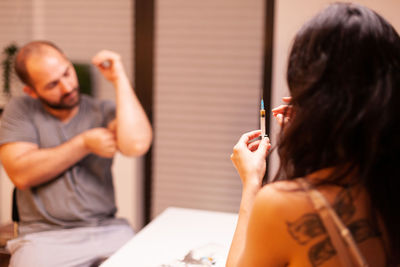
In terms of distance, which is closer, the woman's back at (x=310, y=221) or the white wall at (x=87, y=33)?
the woman's back at (x=310, y=221)

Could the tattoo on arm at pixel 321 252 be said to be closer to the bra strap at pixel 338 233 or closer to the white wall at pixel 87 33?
the bra strap at pixel 338 233

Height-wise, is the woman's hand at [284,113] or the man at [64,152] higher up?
the woman's hand at [284,113]

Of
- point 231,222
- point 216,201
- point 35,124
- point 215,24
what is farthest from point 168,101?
point 231,222

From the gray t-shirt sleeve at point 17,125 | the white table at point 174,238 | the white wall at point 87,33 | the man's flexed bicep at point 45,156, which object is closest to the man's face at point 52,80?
the gray t-shirt sleeve at point 17,125

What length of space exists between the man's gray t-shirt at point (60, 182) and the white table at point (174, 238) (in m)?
0.39

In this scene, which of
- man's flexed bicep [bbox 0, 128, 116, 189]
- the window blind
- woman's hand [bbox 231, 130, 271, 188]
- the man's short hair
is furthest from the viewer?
the window blind

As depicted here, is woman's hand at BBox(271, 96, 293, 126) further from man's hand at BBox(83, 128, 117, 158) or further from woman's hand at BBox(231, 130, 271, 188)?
man's hand at BBox(83, 128, 117, 158)

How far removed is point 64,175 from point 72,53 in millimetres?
1438

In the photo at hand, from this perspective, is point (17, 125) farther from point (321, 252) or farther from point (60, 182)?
point (321, 252)

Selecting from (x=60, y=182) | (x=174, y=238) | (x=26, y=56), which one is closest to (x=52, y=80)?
(x=26, y=56)

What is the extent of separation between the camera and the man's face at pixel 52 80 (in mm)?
1791

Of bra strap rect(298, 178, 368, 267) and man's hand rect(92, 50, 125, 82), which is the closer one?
bra strap rect(298, 178, 368, 267)

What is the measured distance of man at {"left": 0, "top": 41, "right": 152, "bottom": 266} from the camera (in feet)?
5.59

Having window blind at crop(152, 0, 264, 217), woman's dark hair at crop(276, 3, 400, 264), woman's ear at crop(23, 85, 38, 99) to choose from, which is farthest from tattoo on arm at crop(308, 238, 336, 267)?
window blind at crop(152, 0, 264, 217)
